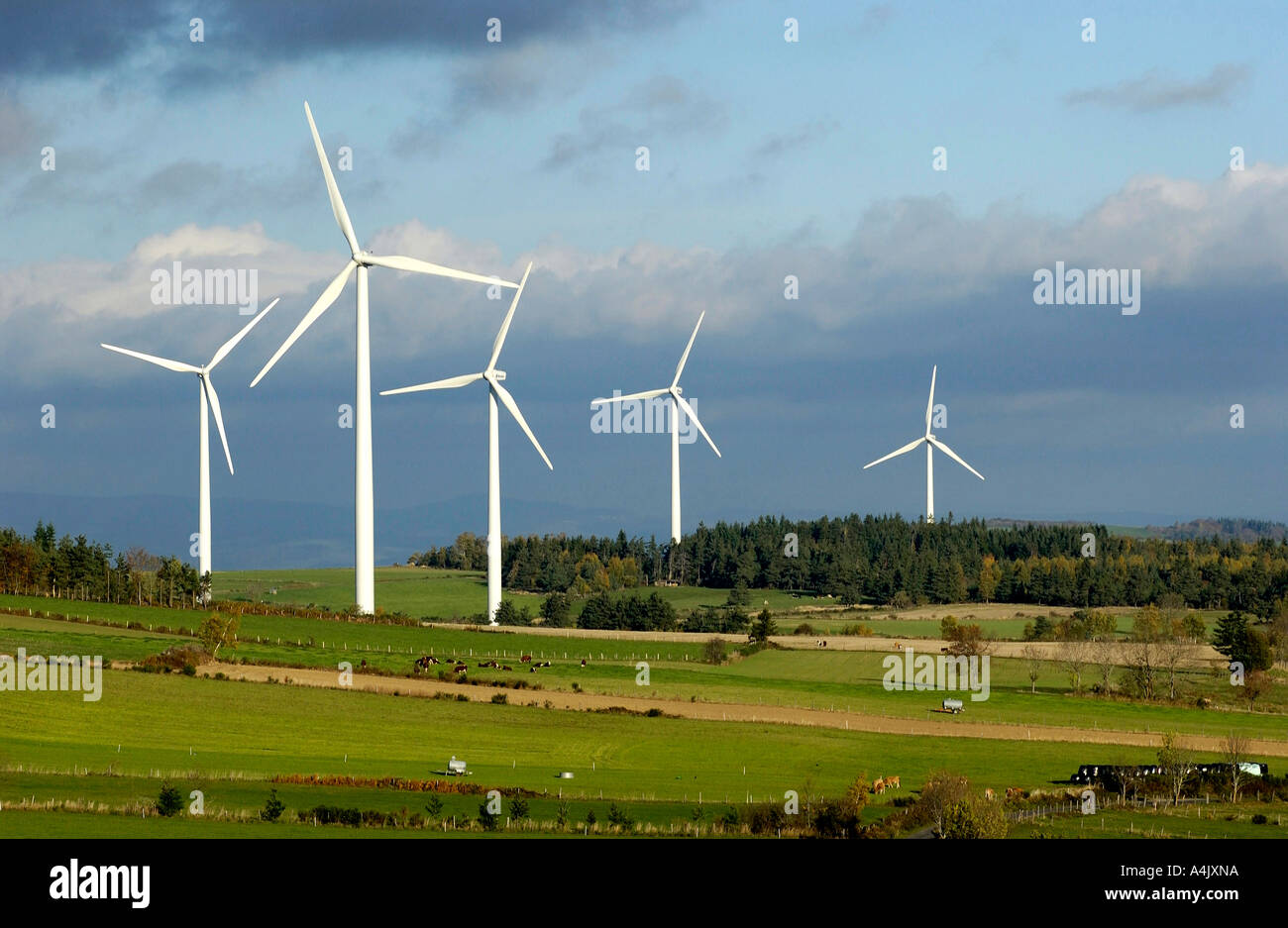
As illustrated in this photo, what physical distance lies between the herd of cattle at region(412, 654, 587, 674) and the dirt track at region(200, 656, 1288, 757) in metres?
3.47

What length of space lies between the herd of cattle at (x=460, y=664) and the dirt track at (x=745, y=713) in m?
3.47

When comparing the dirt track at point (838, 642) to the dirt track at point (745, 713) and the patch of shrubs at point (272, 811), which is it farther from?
the patch of shrubs at point (272, 811)

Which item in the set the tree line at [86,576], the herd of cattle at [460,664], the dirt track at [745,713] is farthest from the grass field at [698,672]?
the tree line at [86,576]

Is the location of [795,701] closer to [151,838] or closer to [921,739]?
[921,739]

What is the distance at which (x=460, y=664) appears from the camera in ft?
365

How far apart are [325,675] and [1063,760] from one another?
49961 millimetres

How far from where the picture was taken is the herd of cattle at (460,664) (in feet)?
351

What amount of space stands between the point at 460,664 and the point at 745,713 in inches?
1032

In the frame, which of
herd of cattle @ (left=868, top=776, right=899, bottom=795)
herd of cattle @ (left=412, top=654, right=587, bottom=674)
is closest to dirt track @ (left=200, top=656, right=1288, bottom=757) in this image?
herd of cattle @ (left=412, top=654, right=587, bottom=674)

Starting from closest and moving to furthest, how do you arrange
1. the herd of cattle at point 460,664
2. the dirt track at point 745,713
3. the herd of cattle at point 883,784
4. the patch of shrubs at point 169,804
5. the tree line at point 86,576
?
1. the patch of shrubs at point 169,804
2. the herd of cattle at point 883,784
3. the dirt track at point 745,713
4. the herd of cattle at point 460,664
5. the tree line at point 86,576

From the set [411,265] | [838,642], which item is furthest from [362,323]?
[838,642]

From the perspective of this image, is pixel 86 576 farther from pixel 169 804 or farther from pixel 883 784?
pixel 883 784

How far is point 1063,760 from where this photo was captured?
8031 cm
